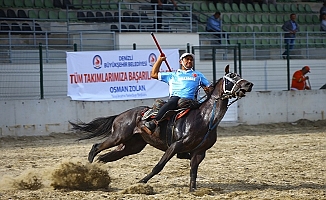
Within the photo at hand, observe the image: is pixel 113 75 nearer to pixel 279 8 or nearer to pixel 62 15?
pixel 62 15

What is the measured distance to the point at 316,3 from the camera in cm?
3256

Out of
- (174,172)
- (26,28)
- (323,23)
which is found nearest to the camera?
(174,172)

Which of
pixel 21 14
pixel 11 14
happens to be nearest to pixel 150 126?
pixel 11 14

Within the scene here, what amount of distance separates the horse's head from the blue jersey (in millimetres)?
374

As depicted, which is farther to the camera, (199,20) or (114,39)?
(199,20)

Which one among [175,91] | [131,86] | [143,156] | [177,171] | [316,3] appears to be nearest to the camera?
[175,91]

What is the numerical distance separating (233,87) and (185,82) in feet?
2.55

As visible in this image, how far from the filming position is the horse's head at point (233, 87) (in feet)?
33.1

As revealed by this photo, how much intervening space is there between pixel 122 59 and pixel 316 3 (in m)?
15.4

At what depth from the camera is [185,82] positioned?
34.3ft

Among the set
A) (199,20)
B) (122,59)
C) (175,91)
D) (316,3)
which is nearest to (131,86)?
(122,59)

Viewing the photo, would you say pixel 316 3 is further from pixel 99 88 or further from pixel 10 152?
pixel 10 152

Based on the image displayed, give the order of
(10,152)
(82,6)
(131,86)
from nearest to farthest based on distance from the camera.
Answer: (10,152), (131,86), (82,6)

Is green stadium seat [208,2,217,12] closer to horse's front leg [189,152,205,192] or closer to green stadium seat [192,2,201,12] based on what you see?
green stadium seat [192,2,201,12]
